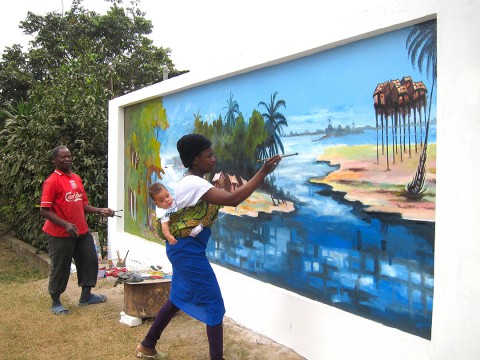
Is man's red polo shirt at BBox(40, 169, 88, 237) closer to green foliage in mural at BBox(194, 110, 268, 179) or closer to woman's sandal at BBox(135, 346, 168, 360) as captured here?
green foliage in mural at BBox(194, 110, 268, 179)

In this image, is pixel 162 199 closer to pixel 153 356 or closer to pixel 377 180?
pixel 153 356

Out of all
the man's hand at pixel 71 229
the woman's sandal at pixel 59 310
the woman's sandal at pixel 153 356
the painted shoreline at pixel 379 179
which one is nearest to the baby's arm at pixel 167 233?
the woman's sandal at pixel 153 356

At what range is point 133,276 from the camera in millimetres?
4629

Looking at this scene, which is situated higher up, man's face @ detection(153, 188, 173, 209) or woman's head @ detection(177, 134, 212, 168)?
woman's head @ detection(177, 134, 212, 168)

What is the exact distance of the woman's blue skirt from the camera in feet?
10.6

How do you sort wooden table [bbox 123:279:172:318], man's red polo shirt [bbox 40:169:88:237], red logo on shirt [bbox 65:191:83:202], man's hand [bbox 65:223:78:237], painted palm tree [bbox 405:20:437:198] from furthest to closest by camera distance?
red logo on shirt [bbox 65:191:83:202]
man's red polo shirt [bbox 40:169:88:237]
man's hand [bbox 65:223:78:237]
wooden table [bbox 123:279:172:318]
painted palm tree [bbox 405:20:437:198]

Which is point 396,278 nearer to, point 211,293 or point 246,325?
point 211,293

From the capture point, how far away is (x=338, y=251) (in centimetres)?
346

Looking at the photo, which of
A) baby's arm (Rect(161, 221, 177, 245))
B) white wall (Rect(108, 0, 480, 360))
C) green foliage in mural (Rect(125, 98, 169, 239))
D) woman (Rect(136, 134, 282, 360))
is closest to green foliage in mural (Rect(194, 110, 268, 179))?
white wall (Rect(108, 0, 480, 360))

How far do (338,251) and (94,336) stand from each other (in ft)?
7.95

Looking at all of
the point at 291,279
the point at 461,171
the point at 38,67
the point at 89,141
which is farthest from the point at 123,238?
the point at 38,67

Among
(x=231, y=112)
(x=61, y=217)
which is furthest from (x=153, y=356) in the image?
(x=231, y=112)

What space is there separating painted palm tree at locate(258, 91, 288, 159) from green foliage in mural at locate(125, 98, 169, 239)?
2.17 meters

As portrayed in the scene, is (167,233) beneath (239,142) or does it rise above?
beneath
